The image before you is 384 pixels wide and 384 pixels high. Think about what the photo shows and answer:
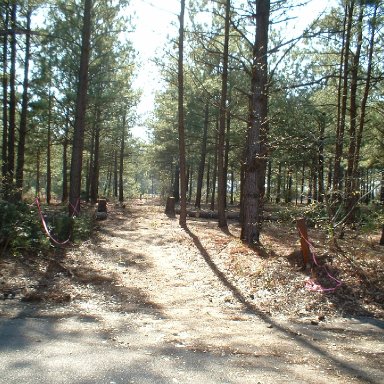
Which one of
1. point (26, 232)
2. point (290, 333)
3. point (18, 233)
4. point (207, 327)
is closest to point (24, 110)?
point (26, 232)

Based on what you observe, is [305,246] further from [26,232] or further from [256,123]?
[26,232]

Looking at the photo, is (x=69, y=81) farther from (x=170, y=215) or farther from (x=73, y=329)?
(x=73, y=329)

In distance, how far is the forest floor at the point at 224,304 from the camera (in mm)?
4082

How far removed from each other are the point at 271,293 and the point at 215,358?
2966 mm

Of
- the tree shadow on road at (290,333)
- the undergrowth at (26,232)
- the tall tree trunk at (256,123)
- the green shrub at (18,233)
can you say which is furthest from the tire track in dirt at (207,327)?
the tall tree trunk at (256,123)

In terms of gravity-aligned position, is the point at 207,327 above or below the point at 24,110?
below

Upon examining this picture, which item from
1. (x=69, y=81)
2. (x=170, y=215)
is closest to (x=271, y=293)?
(x=170, y=215)

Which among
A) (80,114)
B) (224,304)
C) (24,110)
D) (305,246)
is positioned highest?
(24,110)

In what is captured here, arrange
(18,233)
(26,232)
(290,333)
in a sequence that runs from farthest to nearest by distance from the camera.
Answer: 1. (26,232)
2. (18,233)
3. (290,333)

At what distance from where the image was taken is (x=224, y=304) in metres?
6.47

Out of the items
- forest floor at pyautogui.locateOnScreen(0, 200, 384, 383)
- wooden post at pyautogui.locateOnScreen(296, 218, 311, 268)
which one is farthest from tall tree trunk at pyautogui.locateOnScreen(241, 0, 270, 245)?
wooden post at pyautogui.locateOnScreen(296, 218, 311, 268)

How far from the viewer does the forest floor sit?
408 cm

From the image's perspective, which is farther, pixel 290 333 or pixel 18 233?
pixel 18 233

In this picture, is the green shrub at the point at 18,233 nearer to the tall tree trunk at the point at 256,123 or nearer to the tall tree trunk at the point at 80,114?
the tall tree trunk at the point at 80,114
